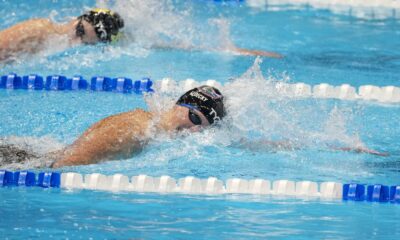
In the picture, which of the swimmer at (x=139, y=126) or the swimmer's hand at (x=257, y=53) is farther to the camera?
the swimmer's hand at (x=257, y=53)

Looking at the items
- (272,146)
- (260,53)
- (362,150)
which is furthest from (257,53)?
(362,150)

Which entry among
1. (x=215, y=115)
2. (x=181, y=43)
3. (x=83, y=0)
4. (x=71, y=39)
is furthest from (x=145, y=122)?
(x=83, y=0)

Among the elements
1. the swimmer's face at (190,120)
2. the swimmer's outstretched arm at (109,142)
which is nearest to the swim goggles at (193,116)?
the swimmer's face at (190,120)

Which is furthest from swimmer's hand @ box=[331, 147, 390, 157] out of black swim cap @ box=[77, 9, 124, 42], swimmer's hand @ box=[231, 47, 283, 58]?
black swim cap @ box=[77, 9, 124, 42]

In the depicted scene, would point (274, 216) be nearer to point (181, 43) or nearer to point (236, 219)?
point (236, 219)

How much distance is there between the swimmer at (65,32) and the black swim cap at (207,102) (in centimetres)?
230

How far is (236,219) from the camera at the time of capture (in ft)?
Result: 14.7

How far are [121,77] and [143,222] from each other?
2.89 metres

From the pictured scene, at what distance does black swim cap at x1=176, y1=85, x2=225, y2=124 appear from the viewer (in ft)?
17.7

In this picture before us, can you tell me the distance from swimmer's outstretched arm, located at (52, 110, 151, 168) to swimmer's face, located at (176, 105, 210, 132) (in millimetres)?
184

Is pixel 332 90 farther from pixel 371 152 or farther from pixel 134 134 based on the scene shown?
pixel 134 134

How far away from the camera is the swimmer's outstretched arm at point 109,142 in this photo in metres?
5.12

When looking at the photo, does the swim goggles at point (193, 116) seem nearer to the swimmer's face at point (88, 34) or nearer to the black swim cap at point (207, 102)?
the black swim cap at point (207, 102)

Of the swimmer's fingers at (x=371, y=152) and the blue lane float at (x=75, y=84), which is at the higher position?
the blue lane float at (x=75, y=84)
